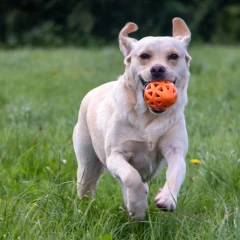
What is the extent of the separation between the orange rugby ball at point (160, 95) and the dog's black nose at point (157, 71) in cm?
5

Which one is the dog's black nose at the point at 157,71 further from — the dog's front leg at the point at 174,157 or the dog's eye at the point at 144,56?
the dog's front leg at the point at 174,157

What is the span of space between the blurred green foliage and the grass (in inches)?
741

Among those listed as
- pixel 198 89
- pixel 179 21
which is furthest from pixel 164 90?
pixel 198 89

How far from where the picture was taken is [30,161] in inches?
184

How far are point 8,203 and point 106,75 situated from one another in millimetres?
7887

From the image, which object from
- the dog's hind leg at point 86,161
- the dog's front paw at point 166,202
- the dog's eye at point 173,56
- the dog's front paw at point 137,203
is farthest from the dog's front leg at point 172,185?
the dog's hind leg at point 86,161

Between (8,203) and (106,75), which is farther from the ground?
(8,203)

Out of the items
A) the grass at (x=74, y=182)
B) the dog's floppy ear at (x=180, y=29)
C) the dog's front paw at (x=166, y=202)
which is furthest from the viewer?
the dog's floppy ear at (x=180, y=29)

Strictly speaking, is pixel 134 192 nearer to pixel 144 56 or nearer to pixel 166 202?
pixel 166 202

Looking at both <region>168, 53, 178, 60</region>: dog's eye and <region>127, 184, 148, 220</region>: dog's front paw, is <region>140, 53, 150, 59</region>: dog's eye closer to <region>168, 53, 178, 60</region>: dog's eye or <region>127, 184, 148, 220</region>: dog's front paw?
<region>168, 53, 178, 60</region>: dog's eye

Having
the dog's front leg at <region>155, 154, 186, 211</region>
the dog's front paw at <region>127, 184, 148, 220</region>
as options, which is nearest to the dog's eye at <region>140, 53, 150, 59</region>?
the dog's front leg at <region>155, 154, 186, 211</region>

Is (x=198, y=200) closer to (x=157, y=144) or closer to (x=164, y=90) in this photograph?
(x=157, y=144)

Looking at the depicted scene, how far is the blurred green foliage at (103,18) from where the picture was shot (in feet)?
90.2

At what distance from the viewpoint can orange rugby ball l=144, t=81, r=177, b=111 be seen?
3473 millimetres
